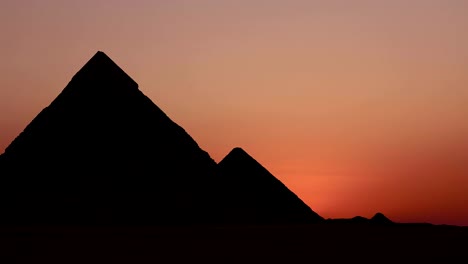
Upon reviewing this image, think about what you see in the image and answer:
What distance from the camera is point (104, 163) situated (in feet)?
92.3

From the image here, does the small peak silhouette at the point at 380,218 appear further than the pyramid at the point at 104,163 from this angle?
Yes

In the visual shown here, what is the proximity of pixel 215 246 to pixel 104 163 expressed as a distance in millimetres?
9968

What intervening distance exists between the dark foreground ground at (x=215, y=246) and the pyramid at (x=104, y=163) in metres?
2.44

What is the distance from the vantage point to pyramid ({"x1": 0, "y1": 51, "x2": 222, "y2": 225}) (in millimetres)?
27094

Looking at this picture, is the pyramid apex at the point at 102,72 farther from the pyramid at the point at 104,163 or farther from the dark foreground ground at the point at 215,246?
the dark foreground ground at the point at 215,246

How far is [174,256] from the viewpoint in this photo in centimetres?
1669

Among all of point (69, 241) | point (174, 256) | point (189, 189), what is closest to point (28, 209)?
point (189, 189)

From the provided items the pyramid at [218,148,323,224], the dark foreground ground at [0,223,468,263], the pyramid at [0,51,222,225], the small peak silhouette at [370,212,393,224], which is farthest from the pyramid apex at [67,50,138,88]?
the small peak silhouette at [370,212,393,224]

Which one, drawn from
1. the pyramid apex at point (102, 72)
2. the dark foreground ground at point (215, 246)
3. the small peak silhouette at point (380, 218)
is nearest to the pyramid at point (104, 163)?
the pyramid apex at point (102, 72)

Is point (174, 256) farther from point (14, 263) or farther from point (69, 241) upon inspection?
point (69, 241)

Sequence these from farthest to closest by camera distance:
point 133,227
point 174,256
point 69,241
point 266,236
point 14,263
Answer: point 133,227 < point 266,236 < point 69,241 < point 174,256 < point 14,263

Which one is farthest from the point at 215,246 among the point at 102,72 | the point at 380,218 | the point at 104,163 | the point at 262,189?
the point at 380,218

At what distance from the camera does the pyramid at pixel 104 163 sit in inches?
1067

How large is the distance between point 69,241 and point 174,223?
733cm
